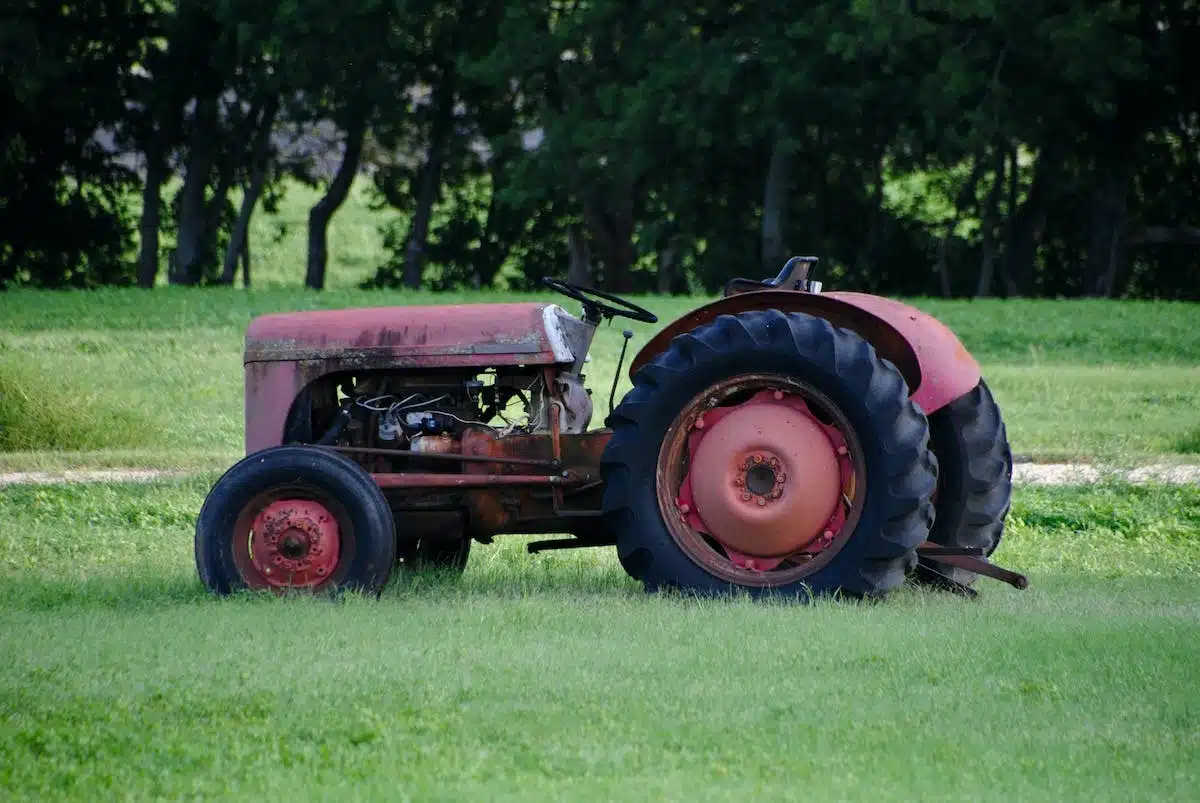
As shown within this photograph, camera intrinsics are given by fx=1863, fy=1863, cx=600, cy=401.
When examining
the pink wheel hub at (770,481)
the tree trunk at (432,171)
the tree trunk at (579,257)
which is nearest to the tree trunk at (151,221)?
the tree trunk at (432,171)

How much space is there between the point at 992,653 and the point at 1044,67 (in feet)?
92.1

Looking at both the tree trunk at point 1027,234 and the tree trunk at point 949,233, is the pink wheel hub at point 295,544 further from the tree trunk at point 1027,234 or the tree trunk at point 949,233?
the tree trunk at point 1027,234

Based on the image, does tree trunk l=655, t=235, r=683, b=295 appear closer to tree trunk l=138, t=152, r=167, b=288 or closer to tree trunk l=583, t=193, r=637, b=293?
tree trunk l=583, t=193, r=637, b=293

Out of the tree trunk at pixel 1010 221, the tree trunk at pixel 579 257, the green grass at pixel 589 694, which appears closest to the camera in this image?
the green grass at pixel 589 694

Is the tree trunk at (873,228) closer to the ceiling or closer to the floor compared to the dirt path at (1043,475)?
closer to the ceiling

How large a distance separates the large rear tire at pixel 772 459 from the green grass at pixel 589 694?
232mm

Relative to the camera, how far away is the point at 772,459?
306 inches

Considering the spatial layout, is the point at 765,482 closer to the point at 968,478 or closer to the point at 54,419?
the point at 968,478

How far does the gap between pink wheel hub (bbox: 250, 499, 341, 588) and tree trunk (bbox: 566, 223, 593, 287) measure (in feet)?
102

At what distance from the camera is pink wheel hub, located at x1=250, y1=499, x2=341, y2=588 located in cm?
787

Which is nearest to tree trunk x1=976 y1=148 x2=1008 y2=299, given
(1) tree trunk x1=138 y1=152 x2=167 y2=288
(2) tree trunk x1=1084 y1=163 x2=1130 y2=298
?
(2) tree trunk x1=1084 y1=163 x2=1130 y2=298

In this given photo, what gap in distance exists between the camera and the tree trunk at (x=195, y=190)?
39.0 m

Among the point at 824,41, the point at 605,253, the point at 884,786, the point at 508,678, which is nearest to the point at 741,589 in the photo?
the point at 508,678

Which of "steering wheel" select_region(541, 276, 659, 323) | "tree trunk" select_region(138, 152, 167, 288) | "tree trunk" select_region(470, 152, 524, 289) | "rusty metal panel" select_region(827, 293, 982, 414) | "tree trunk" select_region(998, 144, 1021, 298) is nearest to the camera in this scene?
"rusty metal panel" select_region(827, 293, 982, 414)
